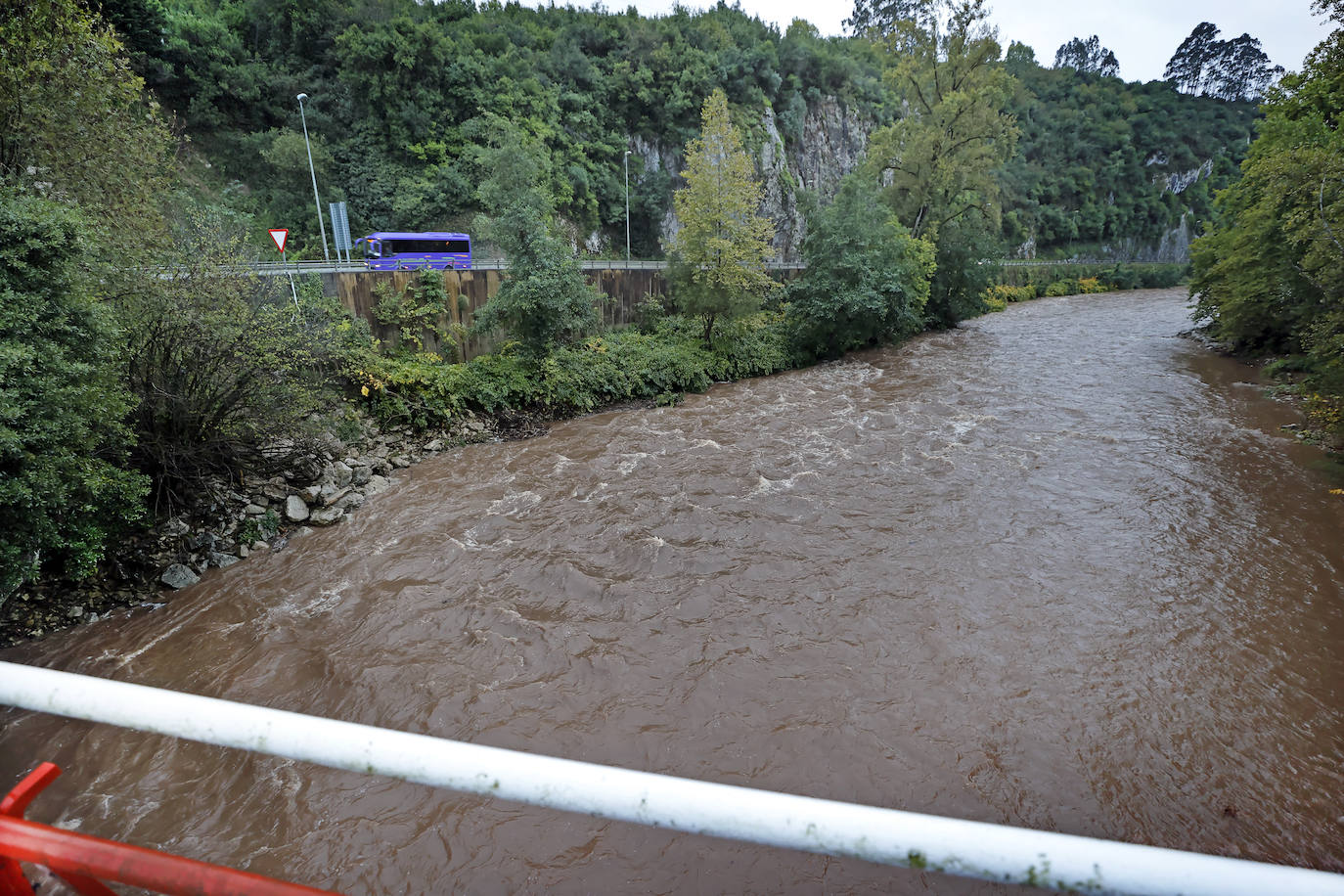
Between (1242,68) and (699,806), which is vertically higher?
(1242,68)

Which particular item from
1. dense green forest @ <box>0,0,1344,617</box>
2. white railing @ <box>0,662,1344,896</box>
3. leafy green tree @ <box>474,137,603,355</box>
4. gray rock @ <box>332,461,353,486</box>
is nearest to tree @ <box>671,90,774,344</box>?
dense green forest @ <box>0,0,1344,617</box>

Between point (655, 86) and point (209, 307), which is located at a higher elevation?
point (655, 86)

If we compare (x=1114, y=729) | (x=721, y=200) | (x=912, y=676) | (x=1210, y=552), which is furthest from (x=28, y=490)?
(x=721, y=200)

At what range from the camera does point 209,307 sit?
8625 mm

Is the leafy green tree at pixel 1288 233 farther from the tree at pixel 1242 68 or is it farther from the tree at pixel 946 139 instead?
the tree at pixel 1242 68

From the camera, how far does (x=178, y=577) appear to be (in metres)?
7.86

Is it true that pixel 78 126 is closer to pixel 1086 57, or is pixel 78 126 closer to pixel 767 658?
pixel 767 658

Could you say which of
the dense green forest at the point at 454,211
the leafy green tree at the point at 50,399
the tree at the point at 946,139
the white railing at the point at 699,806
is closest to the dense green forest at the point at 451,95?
the dense green forest at the point at 454,211

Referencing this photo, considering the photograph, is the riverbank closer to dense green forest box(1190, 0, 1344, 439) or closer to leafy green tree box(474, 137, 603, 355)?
leafy green tree box(474, 137, 603, 355)

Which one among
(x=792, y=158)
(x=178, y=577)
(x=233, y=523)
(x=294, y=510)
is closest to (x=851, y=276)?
(x=294, y=510)

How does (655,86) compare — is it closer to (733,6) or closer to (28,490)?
(733,6)

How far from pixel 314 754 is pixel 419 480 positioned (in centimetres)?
1100

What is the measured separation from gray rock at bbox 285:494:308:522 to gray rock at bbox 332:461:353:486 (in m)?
0.98

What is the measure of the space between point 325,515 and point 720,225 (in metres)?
13.6
